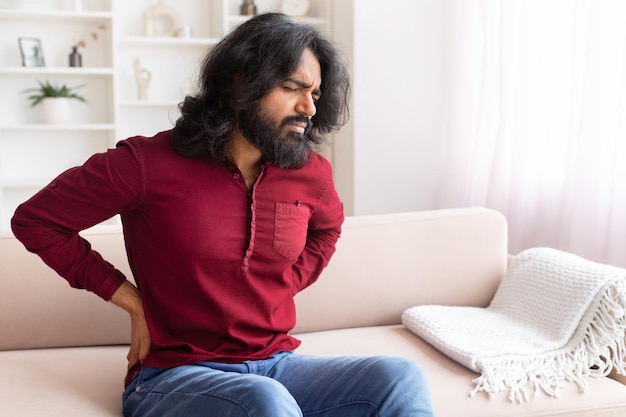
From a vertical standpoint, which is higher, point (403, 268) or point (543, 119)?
point (543, 119)

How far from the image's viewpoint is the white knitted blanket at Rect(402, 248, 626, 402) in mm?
1765

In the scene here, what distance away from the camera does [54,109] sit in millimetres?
4270

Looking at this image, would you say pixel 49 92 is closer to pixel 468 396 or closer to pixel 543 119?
pixel 543 119

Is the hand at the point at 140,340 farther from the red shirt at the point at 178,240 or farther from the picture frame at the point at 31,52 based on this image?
the picture frame at the point at 31,52

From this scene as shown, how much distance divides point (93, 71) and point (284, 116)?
115 inches

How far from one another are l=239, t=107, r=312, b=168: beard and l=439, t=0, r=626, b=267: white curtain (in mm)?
1528

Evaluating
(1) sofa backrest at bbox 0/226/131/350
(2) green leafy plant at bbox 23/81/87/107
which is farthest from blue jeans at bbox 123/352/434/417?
(2) green leafy plant at bbox 23/81/87/107

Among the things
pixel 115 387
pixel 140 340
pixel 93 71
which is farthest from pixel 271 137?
pixel 93 71

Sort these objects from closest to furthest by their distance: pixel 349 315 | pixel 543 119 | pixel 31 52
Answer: pixel 349 315, pixel 543 119, pixel 31 52

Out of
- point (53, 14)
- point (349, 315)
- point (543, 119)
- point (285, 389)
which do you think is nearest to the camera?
point (285, 389)

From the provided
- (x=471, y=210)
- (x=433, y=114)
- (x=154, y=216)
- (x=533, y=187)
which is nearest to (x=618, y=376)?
(x=471, y=210)

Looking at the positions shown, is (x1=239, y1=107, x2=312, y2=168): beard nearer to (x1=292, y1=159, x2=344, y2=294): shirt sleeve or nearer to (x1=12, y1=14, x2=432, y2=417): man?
(x1=12, y1=14, x2=432, y2=417): man

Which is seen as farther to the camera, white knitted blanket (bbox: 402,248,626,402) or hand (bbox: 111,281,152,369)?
white knitted blanket (bbox: 402,248,626,402)

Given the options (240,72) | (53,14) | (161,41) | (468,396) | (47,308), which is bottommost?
(468,396)
